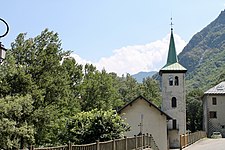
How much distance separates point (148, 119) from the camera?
44.9 metres

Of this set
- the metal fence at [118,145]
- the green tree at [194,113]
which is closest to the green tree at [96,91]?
the metal fence at [118,145]

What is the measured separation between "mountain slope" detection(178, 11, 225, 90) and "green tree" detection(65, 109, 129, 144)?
290 ft

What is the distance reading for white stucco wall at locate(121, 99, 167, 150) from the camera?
4475 centimetres

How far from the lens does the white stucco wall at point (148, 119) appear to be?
44750mm

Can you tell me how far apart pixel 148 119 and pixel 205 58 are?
119 m

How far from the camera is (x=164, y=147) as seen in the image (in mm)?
44375

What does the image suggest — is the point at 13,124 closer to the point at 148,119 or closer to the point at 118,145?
the point at 118,145

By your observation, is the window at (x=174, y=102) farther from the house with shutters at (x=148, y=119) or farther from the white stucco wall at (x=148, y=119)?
the white stucco wall at (x=148, y=119)

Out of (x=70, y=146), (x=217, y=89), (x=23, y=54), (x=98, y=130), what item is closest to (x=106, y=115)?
(x=98, y=130)

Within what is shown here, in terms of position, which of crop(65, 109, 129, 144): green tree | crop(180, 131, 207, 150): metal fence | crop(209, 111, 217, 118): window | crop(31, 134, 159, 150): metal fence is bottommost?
crop(180, 131, 207, 150): metal fence

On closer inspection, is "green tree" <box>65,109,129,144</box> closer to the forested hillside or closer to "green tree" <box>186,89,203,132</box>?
the forested hillside

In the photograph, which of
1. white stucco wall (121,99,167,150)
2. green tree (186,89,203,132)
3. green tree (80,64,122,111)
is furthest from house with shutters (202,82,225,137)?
white stucco wall (121,99,167,150)

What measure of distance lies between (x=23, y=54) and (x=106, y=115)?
45.0 ft

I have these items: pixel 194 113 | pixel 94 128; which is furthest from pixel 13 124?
pixel 194 113
